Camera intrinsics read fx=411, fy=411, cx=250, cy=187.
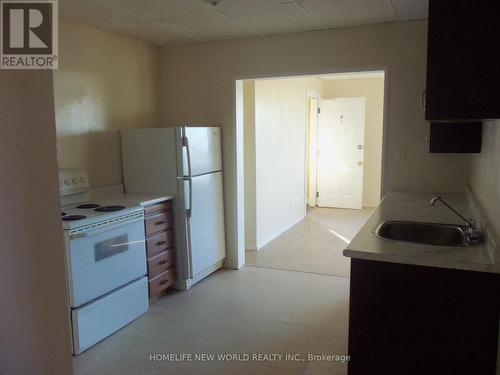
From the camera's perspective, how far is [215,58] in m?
4.29

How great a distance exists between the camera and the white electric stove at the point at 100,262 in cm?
271

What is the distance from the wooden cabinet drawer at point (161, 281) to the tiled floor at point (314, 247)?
1.10 m

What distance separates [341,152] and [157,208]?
4841 mm

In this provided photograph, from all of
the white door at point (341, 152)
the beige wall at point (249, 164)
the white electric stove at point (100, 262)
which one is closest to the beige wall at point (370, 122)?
the white door at point (341, 152)

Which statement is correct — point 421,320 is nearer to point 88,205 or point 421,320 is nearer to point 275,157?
point 88,205

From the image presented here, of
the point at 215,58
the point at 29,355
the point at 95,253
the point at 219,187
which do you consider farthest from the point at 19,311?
the point at 215,58

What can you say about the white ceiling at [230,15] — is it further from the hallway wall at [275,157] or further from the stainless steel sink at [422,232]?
the stainless steel sink at [422,232]

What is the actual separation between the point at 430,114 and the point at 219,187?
2.78 metres

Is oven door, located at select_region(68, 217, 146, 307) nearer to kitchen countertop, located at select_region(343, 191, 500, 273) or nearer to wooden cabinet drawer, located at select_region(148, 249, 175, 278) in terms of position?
wooden cabinet drawer, located at select_region(148, 249, 175, 278)

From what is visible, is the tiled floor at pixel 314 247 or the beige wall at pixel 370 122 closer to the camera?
the tiled floor at pixel 314 247

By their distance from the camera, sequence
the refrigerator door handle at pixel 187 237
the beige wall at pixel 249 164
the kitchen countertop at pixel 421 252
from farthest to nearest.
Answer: the beige wall at pixel 249 164 < the refrigerator door handle at pixel 187 237 < the kitchen countertop at pixel 421 252

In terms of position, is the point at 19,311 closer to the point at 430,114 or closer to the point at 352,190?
the point at 430,114

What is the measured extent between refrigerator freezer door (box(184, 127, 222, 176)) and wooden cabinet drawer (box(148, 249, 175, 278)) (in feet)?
2.50

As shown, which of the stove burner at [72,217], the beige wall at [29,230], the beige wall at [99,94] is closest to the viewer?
the beige wall at [29,230]
